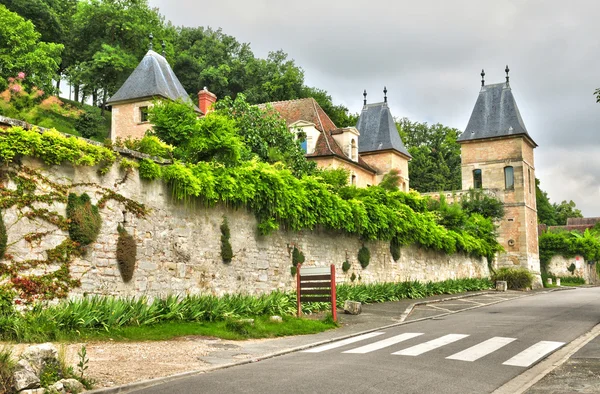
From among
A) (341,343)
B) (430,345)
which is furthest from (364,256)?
(430,345)

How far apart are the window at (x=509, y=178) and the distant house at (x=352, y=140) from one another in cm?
678

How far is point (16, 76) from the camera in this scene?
3678 centimetres

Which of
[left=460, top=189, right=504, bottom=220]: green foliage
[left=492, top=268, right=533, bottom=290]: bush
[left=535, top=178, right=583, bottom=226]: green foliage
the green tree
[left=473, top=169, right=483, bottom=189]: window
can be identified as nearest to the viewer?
the green tree

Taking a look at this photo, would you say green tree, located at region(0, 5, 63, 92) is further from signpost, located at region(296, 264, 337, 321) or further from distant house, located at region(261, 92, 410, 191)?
signpost, located at region(296, 264, 337, 321)

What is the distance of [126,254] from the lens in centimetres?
1423

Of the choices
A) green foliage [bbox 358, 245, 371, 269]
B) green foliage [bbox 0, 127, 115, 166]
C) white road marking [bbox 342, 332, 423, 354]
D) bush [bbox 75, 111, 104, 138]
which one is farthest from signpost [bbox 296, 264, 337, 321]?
bush [bbox 75, 111, 104, 138]

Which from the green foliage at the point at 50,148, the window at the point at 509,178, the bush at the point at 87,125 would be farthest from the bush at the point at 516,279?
the bush at the point at 87,125

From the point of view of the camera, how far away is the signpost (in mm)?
15844

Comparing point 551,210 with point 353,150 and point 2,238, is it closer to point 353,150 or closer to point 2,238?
point 353,150

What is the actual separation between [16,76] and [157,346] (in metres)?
30.3

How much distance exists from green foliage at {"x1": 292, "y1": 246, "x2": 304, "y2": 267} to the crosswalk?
6596 mm

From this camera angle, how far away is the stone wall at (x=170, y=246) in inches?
519

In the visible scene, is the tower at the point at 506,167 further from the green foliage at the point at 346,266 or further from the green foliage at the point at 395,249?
the green foliage at the point at 346,266

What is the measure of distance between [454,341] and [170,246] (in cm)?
710
